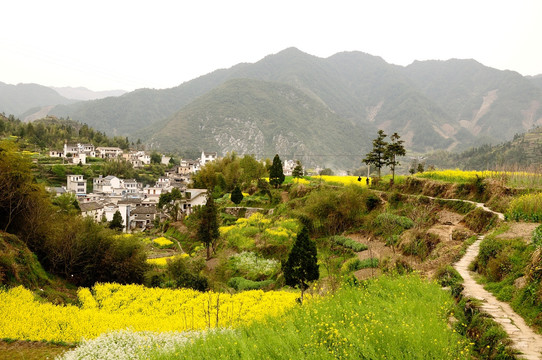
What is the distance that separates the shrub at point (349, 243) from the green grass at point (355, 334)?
36.4ft

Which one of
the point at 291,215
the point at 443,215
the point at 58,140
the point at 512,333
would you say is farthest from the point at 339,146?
the point at 512,333

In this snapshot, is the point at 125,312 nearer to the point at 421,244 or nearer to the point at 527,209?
the point at 421,244

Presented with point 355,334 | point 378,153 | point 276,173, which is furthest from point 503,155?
point 355,334

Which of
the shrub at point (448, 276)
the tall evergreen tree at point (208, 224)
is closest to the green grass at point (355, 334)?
the shrub at point (448, 276)

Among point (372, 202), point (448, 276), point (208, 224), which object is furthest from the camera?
point (208, 224)

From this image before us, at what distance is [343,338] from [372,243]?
15190 millimetres

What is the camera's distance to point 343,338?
5.38 m

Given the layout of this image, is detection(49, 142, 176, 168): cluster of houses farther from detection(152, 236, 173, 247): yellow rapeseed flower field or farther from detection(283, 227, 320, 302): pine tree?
detection(283, 227, 320, 302): pine tree

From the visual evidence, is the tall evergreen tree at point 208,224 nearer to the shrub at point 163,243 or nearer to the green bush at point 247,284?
the green bush at point 247,284

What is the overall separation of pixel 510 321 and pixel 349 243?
14.1 metres

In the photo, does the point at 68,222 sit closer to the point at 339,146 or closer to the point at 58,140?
the point at 58,140

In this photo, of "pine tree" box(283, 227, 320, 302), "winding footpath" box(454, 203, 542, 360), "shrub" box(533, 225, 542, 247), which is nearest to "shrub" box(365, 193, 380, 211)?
"pine tree" box(283, 227, 320, 302)

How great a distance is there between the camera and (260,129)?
155375mm

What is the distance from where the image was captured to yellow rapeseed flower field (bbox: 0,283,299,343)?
10.3 meters
